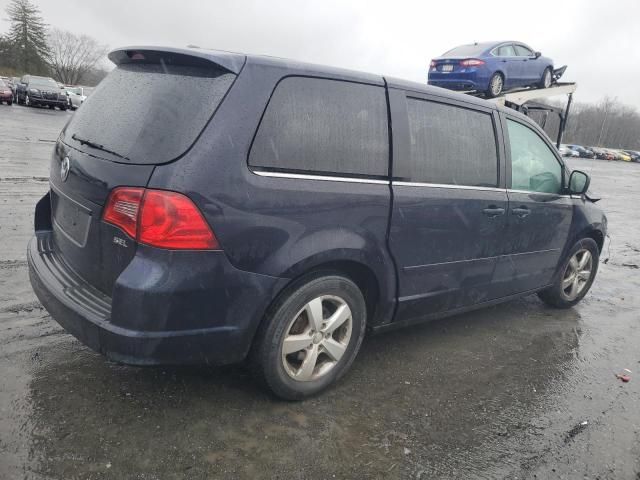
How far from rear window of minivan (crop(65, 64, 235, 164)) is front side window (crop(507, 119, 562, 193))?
A: 253 centimetres

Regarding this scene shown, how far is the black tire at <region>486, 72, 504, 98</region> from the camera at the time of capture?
10430mm

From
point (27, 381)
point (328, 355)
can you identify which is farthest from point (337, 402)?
point (27, 381)

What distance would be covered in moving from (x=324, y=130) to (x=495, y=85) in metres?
9.08

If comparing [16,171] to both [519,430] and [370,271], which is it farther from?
[519,430]

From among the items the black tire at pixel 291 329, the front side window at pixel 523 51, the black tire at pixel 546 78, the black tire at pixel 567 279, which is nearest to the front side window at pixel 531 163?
the black tire at pixel 567 279

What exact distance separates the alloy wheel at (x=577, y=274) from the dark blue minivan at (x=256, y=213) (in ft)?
6.18

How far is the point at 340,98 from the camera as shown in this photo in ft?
9.29

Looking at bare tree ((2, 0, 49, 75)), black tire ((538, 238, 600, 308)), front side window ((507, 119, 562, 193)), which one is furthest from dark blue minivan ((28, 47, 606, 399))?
bare tree ((2, 0, 49, 75))

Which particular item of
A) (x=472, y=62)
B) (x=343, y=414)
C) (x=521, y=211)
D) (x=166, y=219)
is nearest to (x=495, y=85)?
(x=472, y=62)

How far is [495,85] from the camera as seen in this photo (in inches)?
416

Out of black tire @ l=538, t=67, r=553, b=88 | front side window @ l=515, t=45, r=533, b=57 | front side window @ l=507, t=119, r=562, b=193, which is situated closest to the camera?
front side window @ l=507, t=119, r=562, b=193

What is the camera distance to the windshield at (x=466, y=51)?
10.7 m

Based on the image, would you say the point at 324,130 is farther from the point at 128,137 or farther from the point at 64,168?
the point at 64,168

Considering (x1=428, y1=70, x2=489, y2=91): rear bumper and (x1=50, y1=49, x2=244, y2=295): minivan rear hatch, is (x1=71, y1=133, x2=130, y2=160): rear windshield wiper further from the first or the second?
(x1=428, y1=70, x2=489, y2=91): rear bumper
